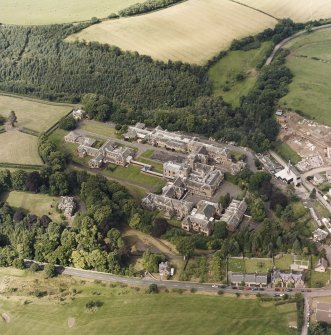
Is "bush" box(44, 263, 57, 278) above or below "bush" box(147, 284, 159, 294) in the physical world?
below

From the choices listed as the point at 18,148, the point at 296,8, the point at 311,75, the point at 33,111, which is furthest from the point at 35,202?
the point at 296,8

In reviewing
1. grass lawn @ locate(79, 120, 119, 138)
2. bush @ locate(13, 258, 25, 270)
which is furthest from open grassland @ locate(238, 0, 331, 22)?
bush @ locate(13, 258, 25, 270)

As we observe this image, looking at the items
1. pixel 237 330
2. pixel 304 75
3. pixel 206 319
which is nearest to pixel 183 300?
pixel 206 319

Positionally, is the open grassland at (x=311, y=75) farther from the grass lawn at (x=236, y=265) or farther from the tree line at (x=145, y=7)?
the grass lawn at (x=236, y=265)

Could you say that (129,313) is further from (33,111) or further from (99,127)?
(33,111)

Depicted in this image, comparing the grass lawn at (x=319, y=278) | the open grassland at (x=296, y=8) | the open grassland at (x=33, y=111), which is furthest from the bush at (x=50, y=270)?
the open grassland at (x=296, y=8)

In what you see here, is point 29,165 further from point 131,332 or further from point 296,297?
point 296,297

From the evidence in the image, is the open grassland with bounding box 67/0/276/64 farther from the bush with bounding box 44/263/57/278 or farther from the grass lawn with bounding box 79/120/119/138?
the bush with bounding box 44/263/57/278
